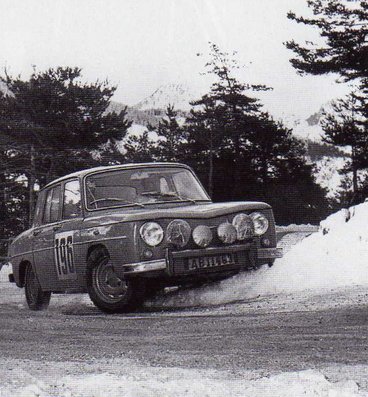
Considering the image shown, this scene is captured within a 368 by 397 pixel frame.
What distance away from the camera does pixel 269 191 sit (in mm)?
57906

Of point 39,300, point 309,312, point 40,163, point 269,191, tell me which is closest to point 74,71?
point 40,163

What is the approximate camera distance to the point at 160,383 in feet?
13.5

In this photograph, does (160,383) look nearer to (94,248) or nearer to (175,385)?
(175,385)

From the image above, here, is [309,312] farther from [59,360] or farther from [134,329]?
[59,360]

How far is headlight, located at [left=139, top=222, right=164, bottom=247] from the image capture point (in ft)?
27.3

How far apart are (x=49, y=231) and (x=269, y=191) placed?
48635 mm

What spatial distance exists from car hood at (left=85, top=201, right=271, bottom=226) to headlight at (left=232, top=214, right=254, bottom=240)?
10 centimetres

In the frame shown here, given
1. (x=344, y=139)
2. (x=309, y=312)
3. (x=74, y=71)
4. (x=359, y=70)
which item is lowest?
(x=309, y=312)

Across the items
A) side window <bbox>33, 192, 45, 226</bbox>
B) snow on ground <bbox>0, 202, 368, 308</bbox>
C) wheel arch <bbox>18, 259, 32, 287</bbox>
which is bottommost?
snow on ground <bbox>0, 202, 368, 308</bbox>

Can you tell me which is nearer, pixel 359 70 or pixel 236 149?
pixel 359 70

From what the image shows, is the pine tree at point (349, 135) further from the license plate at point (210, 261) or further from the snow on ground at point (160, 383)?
the snow on ground at point (160, 383)

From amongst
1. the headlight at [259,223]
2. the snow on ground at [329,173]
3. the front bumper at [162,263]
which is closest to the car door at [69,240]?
the front bumper at [162,263]

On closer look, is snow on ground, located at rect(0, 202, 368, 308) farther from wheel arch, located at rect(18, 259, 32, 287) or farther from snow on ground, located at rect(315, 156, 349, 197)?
snow on ground, located at rect(315, 156, 349, 197)

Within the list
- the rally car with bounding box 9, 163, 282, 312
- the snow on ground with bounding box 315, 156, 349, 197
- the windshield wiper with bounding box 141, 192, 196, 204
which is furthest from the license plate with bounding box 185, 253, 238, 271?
the snow on ground with bounding box 315, 156, 349, 197
